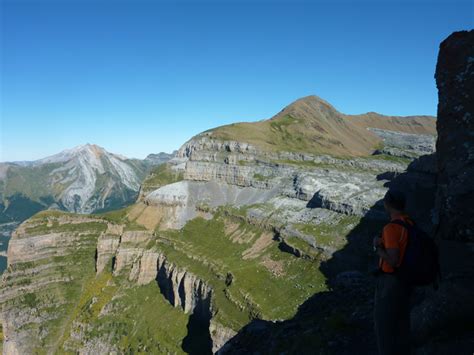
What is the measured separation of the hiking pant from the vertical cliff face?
203 inches

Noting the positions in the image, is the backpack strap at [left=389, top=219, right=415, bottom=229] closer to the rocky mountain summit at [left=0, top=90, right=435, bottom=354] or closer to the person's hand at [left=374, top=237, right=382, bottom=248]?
the person's hand at [left=374, top=237, right=382, bottom=248]

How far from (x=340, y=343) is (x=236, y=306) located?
64.4 m

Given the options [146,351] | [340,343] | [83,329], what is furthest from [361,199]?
[83,329]

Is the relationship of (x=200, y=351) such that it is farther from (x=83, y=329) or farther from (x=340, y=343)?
(x=340, y=343)

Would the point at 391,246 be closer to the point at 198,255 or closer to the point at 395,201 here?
the point at 395,201

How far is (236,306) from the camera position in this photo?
7888 centimetres

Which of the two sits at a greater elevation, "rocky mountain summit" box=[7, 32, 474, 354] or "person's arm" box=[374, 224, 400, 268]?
"person's arm" box=[374, 224, 400, 268]

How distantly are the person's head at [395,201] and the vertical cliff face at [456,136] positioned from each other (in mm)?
4300

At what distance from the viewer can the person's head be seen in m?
11.3

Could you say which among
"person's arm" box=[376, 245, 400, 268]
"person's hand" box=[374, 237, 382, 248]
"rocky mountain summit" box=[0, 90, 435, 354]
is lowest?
"rocky mountain summit" box=[0, 90, 435, 354]

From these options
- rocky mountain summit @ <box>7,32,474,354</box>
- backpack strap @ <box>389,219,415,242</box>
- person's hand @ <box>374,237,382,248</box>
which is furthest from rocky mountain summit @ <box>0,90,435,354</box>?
backpack strap @ <box>389,219,415,242</box>

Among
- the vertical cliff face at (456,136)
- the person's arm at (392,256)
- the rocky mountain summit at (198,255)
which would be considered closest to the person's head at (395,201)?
the person's arm at (392,256)

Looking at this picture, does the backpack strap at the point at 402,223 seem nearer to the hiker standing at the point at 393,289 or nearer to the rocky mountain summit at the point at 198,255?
the hiker standing at the point at 393,289

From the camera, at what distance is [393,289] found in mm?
10695
